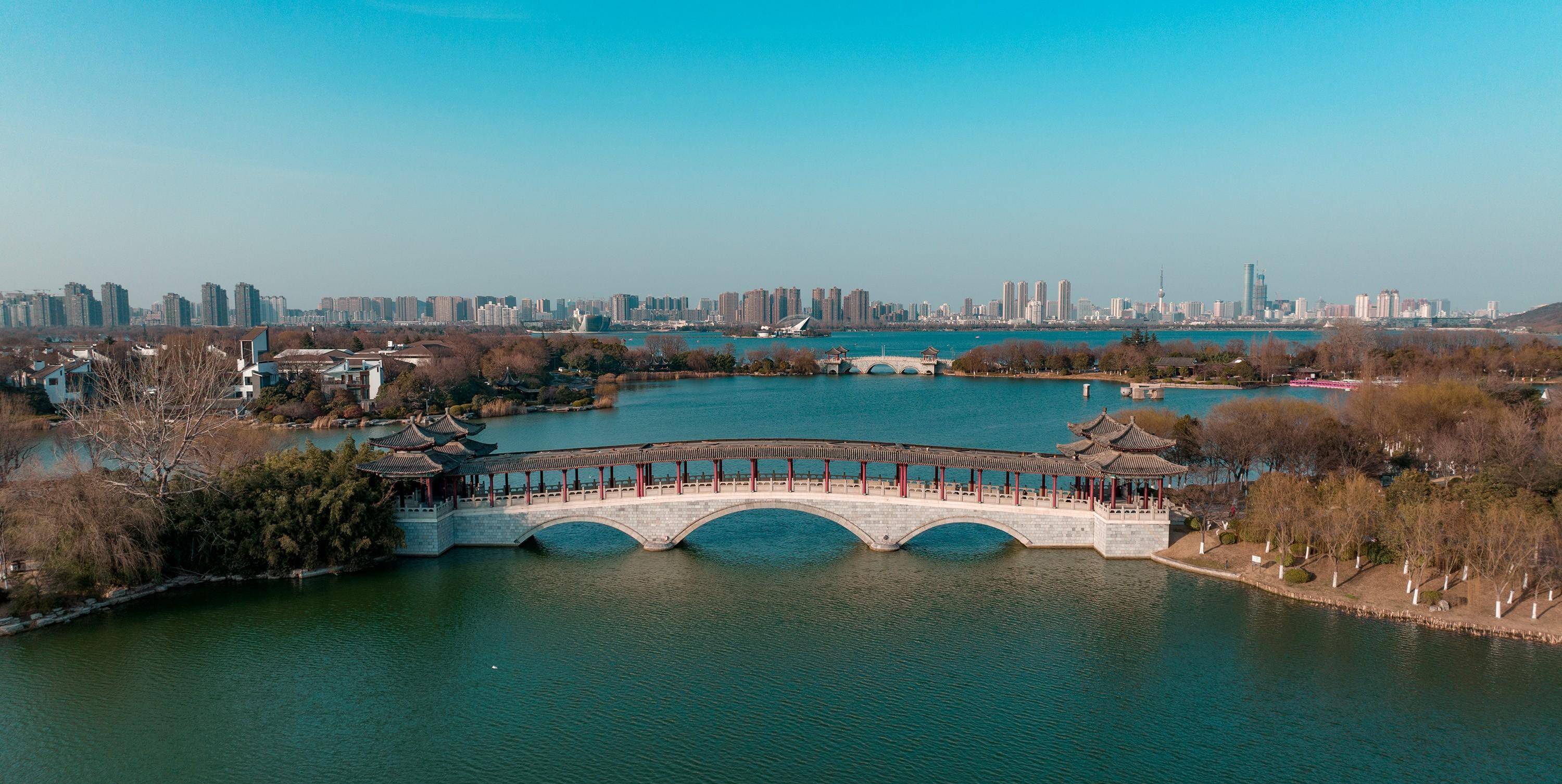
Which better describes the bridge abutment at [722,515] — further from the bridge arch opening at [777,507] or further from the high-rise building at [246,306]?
the high-rise building at [246,306]

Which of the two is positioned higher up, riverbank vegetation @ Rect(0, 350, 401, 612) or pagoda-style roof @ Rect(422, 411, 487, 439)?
pagoda-style roof @ Rect(422, 411, 487, 439)

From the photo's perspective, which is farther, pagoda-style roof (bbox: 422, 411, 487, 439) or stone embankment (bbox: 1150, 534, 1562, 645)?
pagoda-style roof (bbox: 422, 411, 487, 439)

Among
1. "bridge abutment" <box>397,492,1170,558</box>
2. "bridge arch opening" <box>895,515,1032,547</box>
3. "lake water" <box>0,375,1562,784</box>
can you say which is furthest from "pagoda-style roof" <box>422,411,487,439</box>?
"bridge arch opening" <box>895,515,1032,547</box>

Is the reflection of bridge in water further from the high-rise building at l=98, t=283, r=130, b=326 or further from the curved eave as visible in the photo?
the high-rise building at l=98, t=283, r=130, b=326

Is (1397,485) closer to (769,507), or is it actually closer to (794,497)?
(794,497)

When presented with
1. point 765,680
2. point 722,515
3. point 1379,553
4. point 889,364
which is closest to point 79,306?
point 889,364

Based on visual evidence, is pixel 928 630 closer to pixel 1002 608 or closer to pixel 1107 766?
pixel 1002 608
